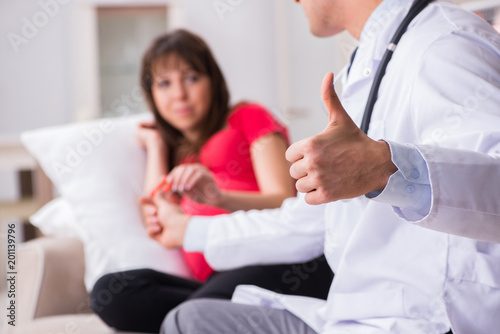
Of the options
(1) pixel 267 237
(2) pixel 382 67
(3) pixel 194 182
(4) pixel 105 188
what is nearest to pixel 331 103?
(2) pixel 382 67

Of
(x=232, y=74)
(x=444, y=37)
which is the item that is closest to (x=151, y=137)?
(x=444, y=37)

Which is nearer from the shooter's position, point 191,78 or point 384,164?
point 384,164

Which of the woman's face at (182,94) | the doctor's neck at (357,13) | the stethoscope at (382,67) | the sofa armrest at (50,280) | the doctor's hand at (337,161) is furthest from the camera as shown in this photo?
the woman's face at (182,94)

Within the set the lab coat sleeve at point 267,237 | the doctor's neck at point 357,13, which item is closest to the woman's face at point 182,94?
the lab coat sleeve at point 267,237

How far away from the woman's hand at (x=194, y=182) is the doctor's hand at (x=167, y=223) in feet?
0.15

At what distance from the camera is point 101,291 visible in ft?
3.71

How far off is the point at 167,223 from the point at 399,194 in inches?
28.3

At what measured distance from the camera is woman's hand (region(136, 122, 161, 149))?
1.57m

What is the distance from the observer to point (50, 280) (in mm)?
1339

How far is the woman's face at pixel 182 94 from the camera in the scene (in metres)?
1.59

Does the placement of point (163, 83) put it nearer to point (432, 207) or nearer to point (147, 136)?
point (147, 136)

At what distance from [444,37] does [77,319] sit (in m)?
0.99

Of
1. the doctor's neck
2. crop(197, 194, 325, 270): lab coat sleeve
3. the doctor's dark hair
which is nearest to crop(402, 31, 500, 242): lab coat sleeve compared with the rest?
the doctor's neck

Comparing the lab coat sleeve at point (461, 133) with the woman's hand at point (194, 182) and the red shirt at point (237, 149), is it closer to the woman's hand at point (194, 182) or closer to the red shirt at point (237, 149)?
the woman's hand at point (194, 182)
